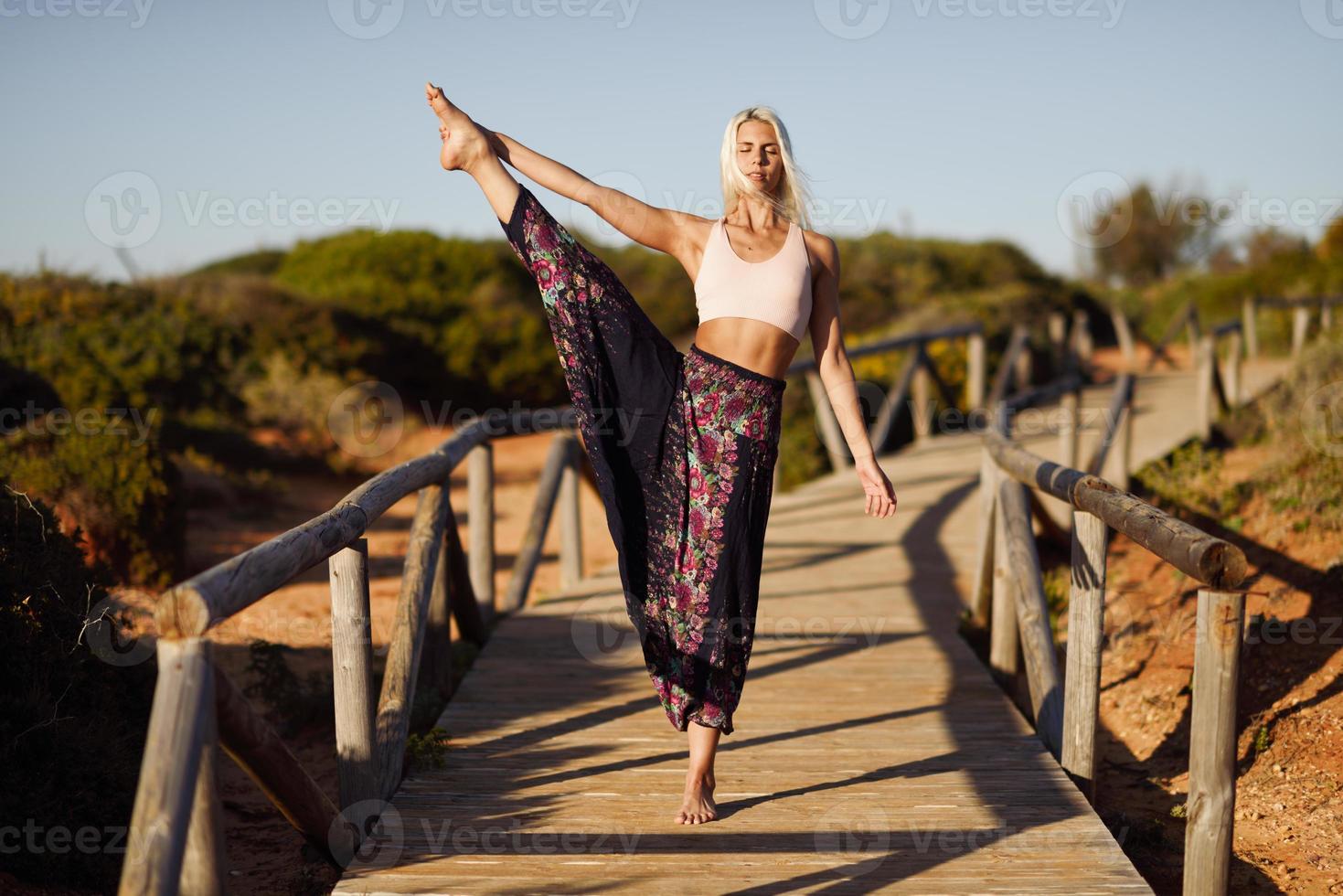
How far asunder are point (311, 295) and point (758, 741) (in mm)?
13638

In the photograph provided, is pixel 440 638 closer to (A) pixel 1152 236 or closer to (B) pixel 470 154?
(B) pixel 470 154

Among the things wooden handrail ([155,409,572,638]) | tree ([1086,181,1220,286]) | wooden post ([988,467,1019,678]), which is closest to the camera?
wooden handrail ([155,409,572,638])

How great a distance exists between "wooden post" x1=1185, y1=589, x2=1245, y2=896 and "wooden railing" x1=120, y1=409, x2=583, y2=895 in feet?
6.29

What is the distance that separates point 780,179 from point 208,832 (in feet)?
6.45

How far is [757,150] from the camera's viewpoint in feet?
9.40

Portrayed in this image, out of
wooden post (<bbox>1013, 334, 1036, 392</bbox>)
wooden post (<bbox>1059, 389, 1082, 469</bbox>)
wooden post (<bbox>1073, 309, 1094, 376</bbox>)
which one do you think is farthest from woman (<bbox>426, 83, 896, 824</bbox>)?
wooden post (<bbox>1073, 309, 1094, 376</bbox>)

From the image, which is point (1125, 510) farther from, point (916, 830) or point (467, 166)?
point (467, 166)

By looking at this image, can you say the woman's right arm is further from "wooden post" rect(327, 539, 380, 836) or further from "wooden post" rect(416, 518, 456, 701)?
"wooden post" rect(416, 518, 456, 701)

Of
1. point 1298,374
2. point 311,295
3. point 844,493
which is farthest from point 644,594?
point 311,295

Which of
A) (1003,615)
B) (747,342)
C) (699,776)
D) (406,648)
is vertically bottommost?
(1003,615)

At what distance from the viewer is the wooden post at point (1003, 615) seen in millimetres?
4309

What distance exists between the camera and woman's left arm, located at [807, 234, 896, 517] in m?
3.00

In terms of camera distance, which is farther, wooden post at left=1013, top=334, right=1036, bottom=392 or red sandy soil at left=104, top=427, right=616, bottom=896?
wooden post at left=1013, top=334, right=1036, bottom=392

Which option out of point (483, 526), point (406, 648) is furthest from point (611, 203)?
point (483, 526)
